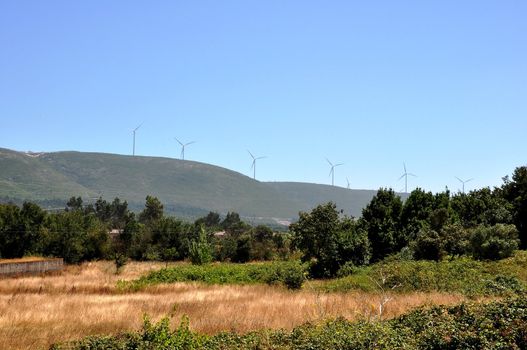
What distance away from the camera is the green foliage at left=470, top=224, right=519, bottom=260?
1236 inches

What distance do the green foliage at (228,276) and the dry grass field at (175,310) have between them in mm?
1979

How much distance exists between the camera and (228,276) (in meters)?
36.2

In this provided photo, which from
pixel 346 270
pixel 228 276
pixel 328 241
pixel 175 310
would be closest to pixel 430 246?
pixel 346 270

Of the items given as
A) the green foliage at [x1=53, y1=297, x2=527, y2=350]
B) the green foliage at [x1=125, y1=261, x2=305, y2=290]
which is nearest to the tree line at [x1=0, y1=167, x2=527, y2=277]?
the green foliage at [x1=125, y1=261, x2=305, y2=290]

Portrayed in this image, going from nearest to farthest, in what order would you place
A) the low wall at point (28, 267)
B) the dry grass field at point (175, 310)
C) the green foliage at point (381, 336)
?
1. the green foliage at point (381, 336)
2. the dry grass field at point (175, 310)
3. the low wall at point (28, 267)

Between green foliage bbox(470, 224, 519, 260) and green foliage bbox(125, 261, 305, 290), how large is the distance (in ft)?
39.7

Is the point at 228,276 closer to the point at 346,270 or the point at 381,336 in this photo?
the point at 346,270

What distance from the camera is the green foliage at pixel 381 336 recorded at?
426 inches

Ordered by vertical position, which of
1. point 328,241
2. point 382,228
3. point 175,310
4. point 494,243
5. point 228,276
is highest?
point 382,228

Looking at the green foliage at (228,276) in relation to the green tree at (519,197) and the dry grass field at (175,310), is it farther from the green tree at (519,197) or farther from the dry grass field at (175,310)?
the green tree at (519,197)

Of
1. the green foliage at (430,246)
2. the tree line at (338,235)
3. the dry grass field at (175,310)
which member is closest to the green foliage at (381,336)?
the dry grass field at (175,310)

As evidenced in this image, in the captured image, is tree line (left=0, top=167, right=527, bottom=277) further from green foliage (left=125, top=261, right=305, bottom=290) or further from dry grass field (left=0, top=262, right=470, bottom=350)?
dry grass field (left=0, top=262, right=470, bottom=350)

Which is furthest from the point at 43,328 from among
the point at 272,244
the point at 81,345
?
the point at 272,244

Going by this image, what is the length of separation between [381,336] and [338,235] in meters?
27.1
